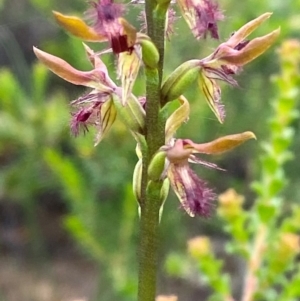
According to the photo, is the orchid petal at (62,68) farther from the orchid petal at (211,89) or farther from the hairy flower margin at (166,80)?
the orchid petal at (211,89)

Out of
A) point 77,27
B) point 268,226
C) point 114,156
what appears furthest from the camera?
point 114,156

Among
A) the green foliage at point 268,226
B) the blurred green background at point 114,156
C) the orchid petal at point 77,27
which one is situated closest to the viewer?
the orchid petal at point 77,27

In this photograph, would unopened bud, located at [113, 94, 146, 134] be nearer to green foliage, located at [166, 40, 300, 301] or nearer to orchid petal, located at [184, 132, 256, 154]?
orchid petal, located at [184, 132, 256, 154]

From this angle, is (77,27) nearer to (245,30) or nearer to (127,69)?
(127,69)

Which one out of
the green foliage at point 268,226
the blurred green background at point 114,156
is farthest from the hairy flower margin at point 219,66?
the blurred green background at point 114,156

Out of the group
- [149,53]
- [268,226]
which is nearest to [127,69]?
[149,53]

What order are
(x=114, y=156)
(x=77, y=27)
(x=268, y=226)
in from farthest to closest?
(x=114, y=156)
(x=268, y=226)
(x=77, y=27)

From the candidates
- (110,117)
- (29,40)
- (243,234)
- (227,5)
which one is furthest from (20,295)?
(110,117)

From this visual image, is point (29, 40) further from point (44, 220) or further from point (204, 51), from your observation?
point (204, 51)
